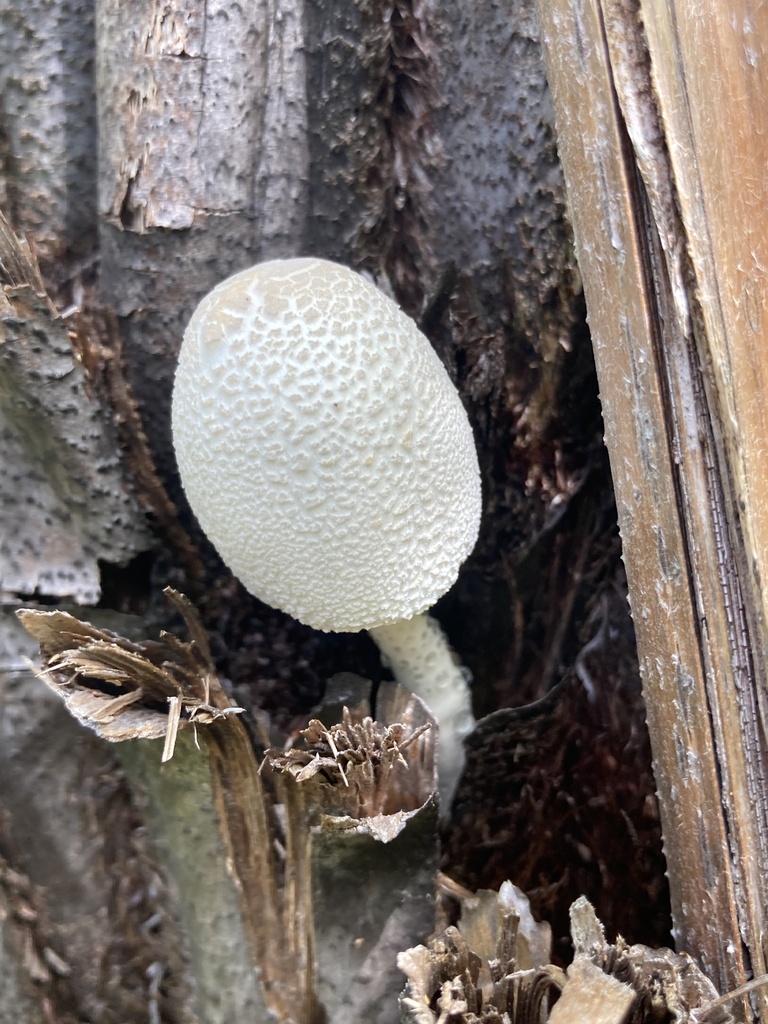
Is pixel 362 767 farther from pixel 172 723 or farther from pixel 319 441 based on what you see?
pixel 319 441

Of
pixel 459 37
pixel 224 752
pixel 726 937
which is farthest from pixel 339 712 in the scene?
pixel 459 37

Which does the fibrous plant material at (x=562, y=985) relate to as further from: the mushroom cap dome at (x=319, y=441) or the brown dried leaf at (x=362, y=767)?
the mushroom cap dome at (x=319, y=441)

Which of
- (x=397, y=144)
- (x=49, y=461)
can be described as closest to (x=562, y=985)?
(x=49, y=461)

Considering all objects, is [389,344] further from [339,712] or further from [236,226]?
[339,712]

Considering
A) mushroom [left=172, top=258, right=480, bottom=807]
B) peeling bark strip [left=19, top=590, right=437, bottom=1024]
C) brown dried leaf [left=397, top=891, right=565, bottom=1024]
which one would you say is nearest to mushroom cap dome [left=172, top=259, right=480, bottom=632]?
mushroom [left=172, top=258, right=480, bottom=807]

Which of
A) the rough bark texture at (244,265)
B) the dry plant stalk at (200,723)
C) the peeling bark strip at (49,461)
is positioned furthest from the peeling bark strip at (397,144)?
the dry plant stalk at (200,723)
